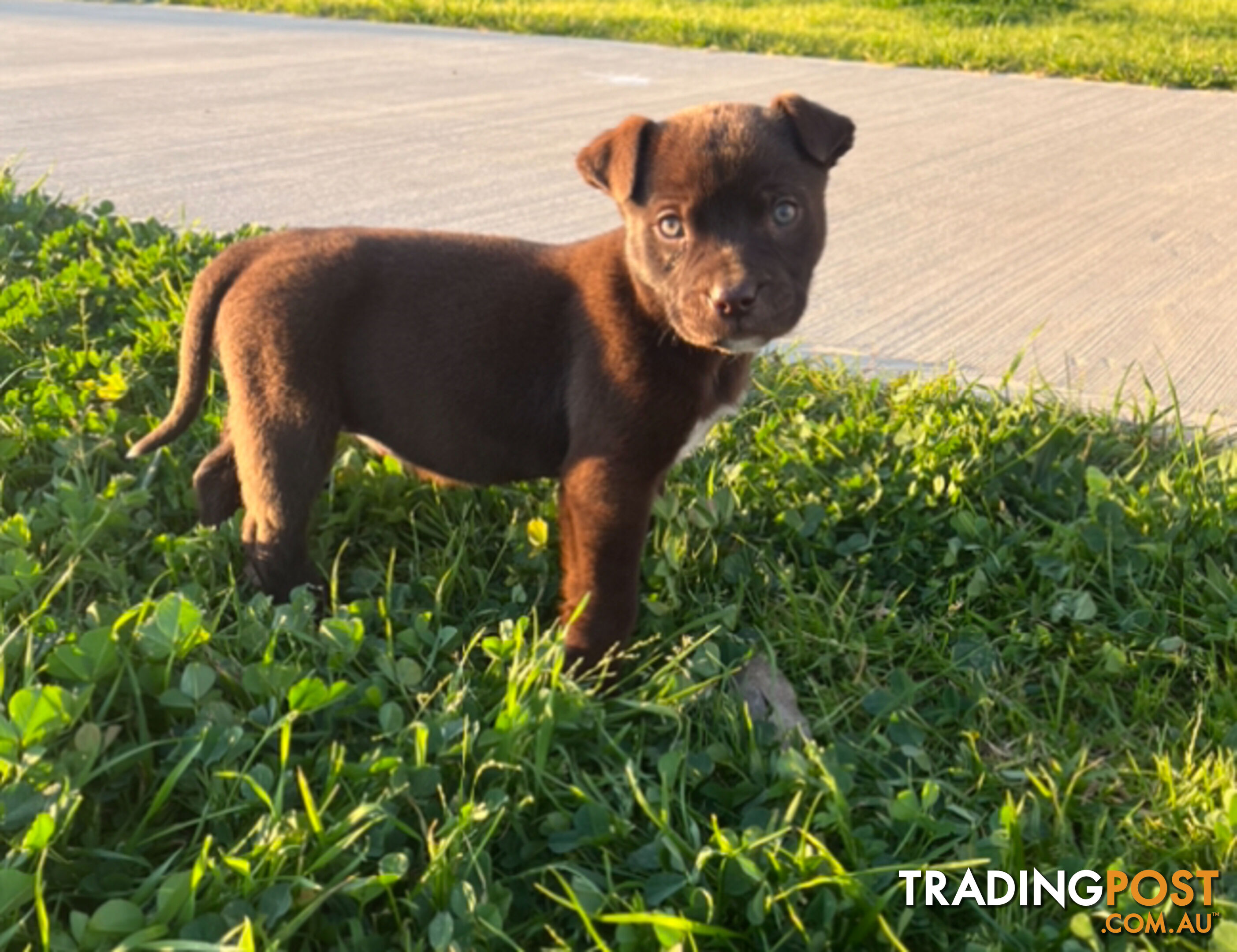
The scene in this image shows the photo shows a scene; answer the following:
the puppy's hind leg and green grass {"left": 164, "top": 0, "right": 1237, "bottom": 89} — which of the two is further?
green grass {"left": 164, "top": 0, "right": 1237, "bottom": 89}

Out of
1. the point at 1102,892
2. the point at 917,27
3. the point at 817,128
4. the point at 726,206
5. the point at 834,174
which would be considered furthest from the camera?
the point at 917,27

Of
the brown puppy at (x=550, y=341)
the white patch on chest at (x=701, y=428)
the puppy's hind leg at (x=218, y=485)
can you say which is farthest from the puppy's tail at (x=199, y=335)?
the white patch on chest at (x=701, y=428)

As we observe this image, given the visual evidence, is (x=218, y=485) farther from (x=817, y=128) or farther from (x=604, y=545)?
(x=817, y=128)

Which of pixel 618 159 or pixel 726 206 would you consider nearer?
pixel 726 206

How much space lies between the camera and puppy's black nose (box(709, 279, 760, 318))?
2.76m

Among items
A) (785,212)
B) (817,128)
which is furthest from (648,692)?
(817,128)

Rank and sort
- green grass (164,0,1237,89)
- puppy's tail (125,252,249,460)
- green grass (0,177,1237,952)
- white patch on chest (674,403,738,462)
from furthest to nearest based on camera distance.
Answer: green grass (164,0,1237,89), puppy's tail (125,252,249,460), white patch on chest (674,403,738,462), green grass (0,177,1237,952)

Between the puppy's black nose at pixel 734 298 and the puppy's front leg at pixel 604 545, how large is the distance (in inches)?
17.0

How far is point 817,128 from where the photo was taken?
303 cm

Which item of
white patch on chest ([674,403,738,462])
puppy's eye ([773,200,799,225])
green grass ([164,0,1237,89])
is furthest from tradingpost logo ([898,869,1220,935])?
green grass ([164,0,1237,89])

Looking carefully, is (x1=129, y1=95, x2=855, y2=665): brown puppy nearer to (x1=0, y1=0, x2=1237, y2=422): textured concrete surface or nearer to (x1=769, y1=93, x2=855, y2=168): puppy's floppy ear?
(x1=769, y1=93, x2=855, y2=168): puppy's floppy ear

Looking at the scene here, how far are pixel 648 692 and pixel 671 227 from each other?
1029 millimetres

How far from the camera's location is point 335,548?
3520mm

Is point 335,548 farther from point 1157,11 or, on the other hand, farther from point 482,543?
point 1157,11
